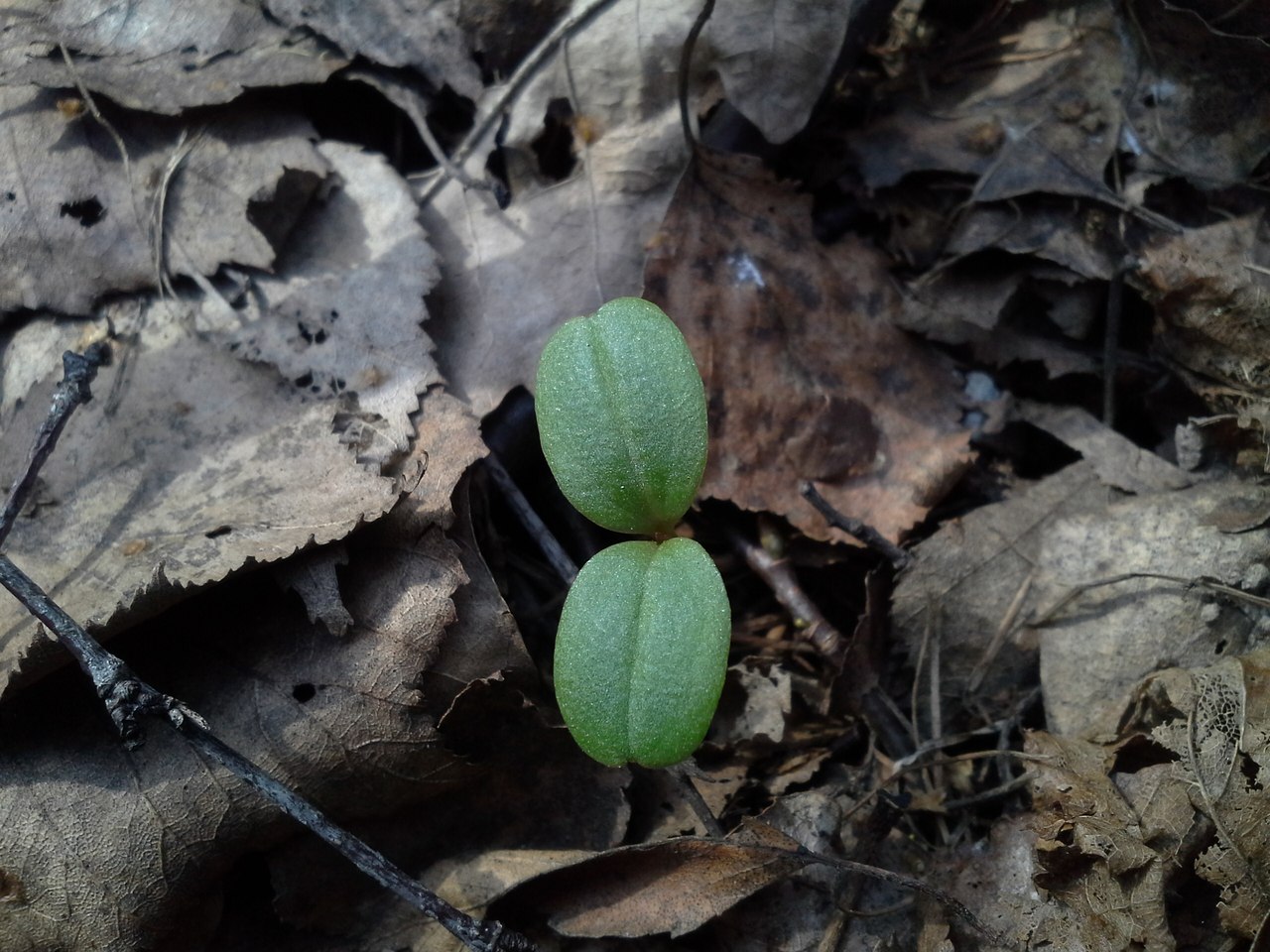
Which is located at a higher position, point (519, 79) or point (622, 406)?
point (519, 79)

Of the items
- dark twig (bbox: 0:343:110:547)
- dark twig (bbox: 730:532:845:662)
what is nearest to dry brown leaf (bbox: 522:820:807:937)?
dark twig (bbox: 730:532:845:662)

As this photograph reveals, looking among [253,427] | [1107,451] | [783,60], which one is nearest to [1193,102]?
[1107,451]

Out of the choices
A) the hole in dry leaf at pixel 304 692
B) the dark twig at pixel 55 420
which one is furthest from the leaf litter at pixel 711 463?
the dark twig at pixel 55 420

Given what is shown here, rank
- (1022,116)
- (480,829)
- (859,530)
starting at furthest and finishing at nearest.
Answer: (1022,116)
(859,530)
(480,829)

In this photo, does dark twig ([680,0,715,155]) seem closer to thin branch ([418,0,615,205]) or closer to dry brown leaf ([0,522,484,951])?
thin branch ([418,0,615,205])

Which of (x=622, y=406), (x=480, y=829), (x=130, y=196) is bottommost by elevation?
(x=480, y=829)

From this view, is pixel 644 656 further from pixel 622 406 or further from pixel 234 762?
pixel 234 762

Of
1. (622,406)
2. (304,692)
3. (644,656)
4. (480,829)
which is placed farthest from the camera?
(480,829)

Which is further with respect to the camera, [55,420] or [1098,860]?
[55,420]
